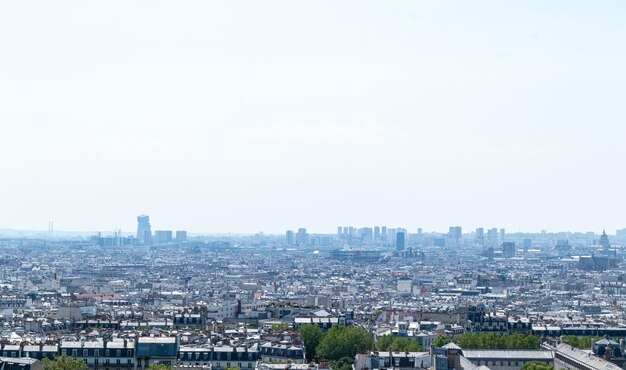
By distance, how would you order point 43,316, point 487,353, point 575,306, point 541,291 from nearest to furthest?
point 487,353, point 43,316, point 575,306, point 541,291

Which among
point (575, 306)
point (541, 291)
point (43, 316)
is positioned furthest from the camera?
point (541, 291)

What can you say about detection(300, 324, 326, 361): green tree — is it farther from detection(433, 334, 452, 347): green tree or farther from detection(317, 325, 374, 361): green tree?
A: detection(433, 334, 452, 347): green tree

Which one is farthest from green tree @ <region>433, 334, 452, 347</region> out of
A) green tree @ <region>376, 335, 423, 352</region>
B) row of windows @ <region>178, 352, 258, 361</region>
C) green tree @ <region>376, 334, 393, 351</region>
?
row of windows @ <region>178, 352, 258, 361</region>

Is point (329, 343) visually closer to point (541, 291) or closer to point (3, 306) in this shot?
point (3, 306)

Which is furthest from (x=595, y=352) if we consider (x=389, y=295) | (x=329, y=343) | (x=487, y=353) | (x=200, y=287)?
(x=200, y=287)

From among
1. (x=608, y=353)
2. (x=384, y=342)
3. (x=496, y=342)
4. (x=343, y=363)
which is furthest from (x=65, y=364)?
(x=496, y=342)

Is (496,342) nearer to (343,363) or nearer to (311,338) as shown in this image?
(343,363)
